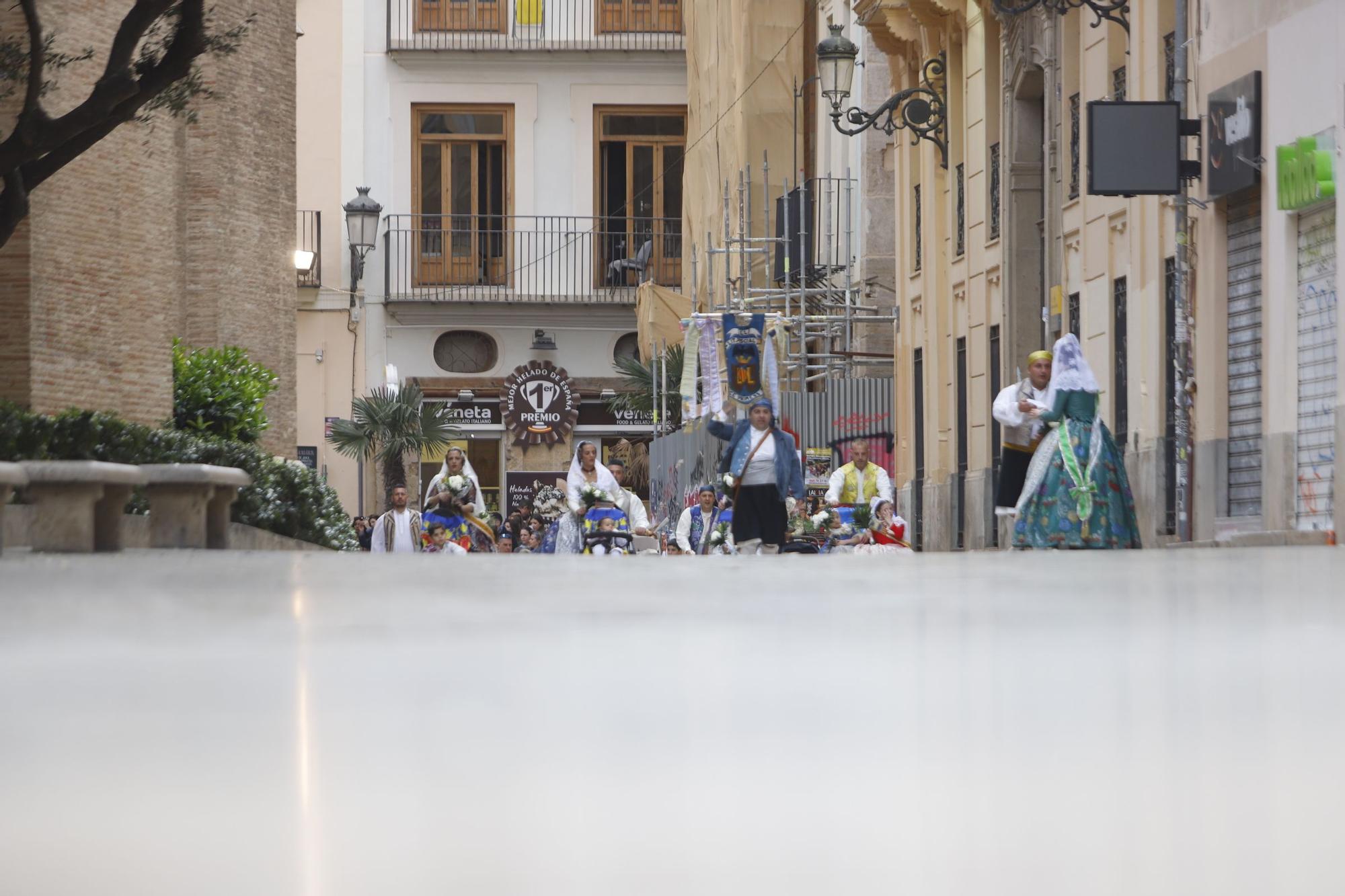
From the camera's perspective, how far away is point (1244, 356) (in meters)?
17.7

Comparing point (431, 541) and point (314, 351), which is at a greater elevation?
point (314, 351)

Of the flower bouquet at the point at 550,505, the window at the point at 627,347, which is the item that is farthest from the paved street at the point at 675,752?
the window at the point at 627,347

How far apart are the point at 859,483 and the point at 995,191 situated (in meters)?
6.17

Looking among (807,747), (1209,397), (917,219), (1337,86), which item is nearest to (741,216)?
(917,219)

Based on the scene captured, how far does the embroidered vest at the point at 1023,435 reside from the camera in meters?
15.1

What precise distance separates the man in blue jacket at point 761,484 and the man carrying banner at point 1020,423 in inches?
101

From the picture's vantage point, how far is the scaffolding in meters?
30.5

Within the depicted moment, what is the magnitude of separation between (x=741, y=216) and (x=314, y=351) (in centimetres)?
1451

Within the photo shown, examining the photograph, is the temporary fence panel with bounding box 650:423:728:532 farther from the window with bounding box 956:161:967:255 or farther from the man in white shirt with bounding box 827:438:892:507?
the man in white shirt with bounding box 827:438:892:507

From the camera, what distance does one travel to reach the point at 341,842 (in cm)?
306

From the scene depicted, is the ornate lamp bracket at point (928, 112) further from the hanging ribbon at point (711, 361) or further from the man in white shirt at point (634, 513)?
the man in white shirt at point (634, 513)

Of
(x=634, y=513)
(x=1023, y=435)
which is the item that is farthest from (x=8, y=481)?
(x=634, y=513)

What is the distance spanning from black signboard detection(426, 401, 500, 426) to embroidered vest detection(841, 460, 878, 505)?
80.4ft

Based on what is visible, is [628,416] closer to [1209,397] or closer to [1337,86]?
[1209,397]
